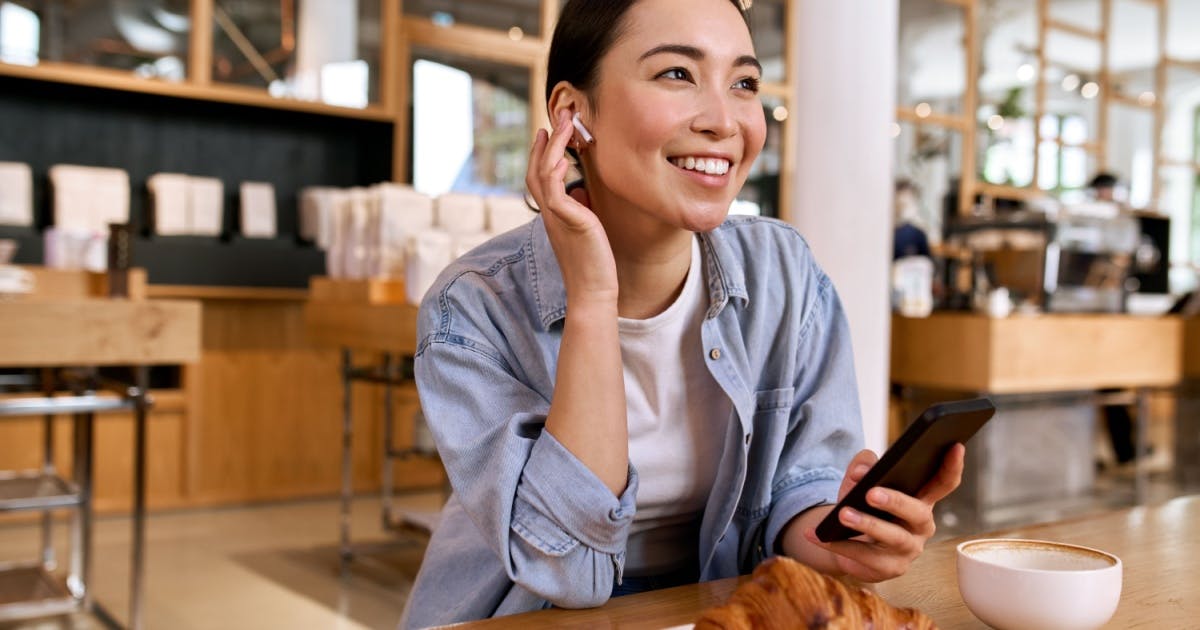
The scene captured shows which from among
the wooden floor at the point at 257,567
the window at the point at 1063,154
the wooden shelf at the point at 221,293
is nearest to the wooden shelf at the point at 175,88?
the wooden shelf at the point at 221,293

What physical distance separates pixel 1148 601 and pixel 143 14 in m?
4.56

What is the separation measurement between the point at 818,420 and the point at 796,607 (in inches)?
23.3

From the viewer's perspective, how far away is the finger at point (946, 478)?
0.86 m

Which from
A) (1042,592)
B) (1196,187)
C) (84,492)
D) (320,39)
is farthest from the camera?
(1196,187)

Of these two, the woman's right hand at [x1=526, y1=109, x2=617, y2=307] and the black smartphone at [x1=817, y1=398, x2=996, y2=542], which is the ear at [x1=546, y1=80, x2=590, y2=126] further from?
the black smartphone at [x1=817, y1=398, x2=996, y2=542]

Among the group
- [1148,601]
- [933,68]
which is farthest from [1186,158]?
[1148,601]

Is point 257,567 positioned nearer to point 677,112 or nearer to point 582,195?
point 582,195

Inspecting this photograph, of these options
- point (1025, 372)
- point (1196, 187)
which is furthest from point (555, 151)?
point (1196, 187)

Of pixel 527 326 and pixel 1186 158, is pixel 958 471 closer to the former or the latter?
pixel 527 326

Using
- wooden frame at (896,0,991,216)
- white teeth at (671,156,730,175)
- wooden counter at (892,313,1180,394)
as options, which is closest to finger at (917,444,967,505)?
white teeth at (671,156,730,175)

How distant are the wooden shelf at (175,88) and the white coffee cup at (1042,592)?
4444 mm

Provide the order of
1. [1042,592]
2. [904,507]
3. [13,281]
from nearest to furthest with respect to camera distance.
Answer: [1042,592] < [904,507] < [13,281]

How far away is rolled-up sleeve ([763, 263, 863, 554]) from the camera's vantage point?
1.15 meters

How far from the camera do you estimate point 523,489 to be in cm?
96
